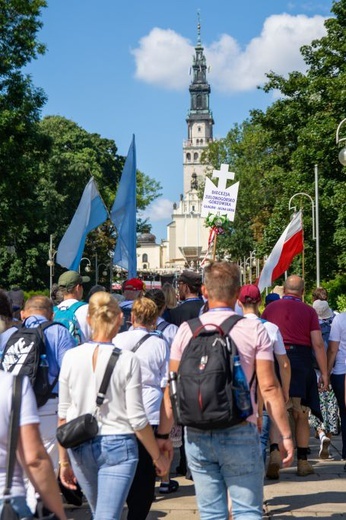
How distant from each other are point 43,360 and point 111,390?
4.16ft

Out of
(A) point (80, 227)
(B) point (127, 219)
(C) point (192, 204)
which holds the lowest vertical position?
(A) point (80, 227)

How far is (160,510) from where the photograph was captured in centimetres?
737

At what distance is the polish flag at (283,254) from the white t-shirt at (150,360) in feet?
17.1

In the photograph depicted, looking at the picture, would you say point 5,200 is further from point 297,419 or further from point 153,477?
point 153,477

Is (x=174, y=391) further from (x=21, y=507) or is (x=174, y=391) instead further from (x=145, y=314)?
(x=145, y=314)

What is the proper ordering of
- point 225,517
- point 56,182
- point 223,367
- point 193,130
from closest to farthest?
point 223,367 → point 225,517 → point 56,182 → point 193,130

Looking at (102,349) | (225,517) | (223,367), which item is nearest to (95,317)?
(102,349)

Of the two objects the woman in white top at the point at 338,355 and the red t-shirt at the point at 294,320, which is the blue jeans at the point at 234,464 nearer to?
the red t-shirt at the point at 294,320

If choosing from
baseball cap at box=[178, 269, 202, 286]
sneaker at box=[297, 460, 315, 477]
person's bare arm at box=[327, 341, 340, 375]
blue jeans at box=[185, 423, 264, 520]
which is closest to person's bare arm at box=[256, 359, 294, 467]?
blue jeans at box=[185, 423, 264, 520]

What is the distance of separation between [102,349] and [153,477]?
1672mm

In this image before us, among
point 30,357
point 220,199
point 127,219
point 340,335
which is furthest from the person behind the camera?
point 220,199

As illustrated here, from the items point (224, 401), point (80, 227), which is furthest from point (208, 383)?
point (80, 227)

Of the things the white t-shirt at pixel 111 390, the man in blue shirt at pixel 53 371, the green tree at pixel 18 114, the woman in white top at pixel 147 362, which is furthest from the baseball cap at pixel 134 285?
the green tree at pixel 18 114

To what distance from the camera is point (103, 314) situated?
4.91 metres
